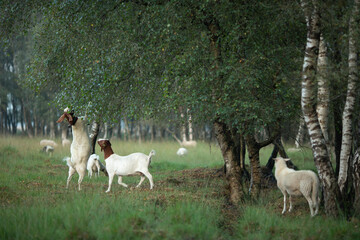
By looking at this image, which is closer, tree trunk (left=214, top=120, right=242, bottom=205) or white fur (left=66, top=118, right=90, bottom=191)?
white fur (left=66, top=118, right=90, bottom=191)

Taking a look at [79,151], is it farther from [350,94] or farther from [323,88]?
[350,94]

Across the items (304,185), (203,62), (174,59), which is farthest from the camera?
(203,62)

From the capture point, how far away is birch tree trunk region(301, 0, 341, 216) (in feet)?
29.6

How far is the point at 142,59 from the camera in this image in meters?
10.8

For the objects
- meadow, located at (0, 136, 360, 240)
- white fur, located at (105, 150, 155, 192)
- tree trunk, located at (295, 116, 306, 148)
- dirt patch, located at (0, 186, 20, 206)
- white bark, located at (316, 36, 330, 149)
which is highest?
white bark, located at (316, 36, 330, 149)

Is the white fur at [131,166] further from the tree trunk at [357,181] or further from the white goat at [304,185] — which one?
the tree trunk at [357,181]

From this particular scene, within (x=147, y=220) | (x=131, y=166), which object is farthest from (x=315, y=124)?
(x=131, y=166)

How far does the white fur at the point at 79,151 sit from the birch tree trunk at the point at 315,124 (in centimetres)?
634

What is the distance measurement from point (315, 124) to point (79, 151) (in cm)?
657

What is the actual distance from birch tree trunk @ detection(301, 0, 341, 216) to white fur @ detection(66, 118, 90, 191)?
6.34m

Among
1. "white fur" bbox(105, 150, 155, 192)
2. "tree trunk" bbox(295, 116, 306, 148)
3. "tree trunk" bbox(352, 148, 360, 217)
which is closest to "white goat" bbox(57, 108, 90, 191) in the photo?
"white fur" bbox(105, 150, 155, 192)

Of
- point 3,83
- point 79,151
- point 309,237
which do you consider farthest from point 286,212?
point 3,83

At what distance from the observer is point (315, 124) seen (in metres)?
9.12

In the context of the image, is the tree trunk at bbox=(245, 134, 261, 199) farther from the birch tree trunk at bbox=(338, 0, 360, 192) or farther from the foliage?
the birch tree trunk at bbox=(338, 0, 360, 192)
